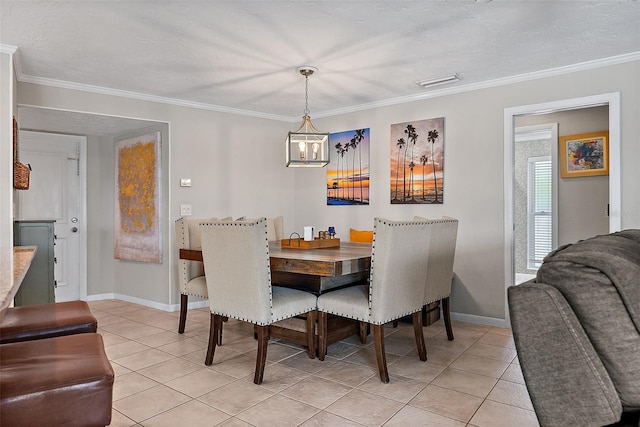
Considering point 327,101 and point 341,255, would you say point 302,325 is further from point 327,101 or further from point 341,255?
point 327,101

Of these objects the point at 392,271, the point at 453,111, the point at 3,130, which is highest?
the point at 453,111

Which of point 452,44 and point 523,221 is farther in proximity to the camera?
point 523,221

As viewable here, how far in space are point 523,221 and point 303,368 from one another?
489 cm

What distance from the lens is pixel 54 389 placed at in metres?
1.10

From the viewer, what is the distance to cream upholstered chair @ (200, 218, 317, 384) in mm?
2533

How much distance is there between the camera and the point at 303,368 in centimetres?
285

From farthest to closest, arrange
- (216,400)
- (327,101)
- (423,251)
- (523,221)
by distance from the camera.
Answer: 1. (523,221)
2. (327,101)
3. (423,251)
4. (216,400)

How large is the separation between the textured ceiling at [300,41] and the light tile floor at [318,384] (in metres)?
2.29

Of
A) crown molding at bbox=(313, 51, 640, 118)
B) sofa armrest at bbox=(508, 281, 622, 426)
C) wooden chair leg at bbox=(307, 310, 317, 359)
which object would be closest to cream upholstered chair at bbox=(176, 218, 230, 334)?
wooden chair leg at bbox=(307, 310, 317, 359)

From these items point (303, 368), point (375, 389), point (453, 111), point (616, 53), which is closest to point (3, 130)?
point (303, 368)

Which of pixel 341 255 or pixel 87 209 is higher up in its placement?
pixel 87 209

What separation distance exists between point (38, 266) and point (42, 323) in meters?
2.16

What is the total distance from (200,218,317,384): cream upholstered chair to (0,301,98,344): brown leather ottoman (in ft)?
3.00

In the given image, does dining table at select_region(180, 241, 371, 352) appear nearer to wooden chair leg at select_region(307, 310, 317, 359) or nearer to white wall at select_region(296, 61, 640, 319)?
wooden chair leg at select_region(307, 310, 317, 359)
